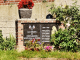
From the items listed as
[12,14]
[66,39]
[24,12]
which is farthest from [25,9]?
[66,39]

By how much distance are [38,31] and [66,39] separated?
57.0 inches

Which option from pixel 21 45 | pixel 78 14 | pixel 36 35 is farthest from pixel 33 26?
pixel 78 14

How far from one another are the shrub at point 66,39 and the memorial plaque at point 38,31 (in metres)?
0.47

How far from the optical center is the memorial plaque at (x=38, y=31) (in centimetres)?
743

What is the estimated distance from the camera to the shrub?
7.06 metres

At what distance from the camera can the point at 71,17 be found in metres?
7.45

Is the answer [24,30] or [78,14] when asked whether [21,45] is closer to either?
[24,30]

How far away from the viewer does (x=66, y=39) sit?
7094 mm

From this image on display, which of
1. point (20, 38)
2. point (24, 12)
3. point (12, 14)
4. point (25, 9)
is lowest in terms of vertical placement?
point (20, 38)

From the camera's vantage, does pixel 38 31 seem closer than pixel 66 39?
No

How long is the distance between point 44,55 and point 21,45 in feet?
5.45

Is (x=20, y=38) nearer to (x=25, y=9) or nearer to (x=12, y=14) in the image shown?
(x=25, y=9)

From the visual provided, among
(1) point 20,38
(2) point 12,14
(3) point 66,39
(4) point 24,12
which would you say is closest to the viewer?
(3) point 66,39

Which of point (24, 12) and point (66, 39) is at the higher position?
point (24, 12)
